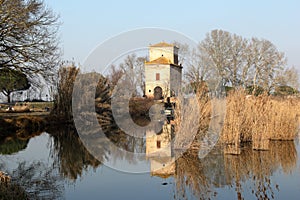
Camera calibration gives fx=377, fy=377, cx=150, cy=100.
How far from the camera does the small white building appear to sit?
17.9 meters

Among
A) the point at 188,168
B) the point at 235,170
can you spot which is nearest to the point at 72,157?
the point at 188,168

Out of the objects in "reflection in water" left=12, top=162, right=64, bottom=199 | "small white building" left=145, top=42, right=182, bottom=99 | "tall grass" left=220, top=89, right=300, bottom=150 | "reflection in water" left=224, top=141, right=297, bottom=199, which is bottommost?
"reflection in water" left=12, top=162, right=64, bottom=199

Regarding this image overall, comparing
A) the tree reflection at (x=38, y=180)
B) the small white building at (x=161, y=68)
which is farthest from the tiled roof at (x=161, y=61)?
the tree reflection at (x=38, y=180)

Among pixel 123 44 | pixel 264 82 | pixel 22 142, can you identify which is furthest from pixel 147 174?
pixel 264 82

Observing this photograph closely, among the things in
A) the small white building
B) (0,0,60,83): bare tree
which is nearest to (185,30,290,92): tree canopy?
the small white building

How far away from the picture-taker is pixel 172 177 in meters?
7.53

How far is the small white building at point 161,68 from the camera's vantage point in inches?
704

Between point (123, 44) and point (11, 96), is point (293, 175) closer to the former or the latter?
point (123, 44)

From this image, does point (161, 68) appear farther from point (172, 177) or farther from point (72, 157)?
point (172, 177)

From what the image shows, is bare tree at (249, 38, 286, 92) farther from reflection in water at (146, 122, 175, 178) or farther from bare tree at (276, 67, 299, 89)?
reflection in water at (146, 122, 175, 178)

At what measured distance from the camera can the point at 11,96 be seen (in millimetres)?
37750

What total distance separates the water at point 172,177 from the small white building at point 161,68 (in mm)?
7915

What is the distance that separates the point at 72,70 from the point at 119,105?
3.78m

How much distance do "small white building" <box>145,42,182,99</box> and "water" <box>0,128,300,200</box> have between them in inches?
312
